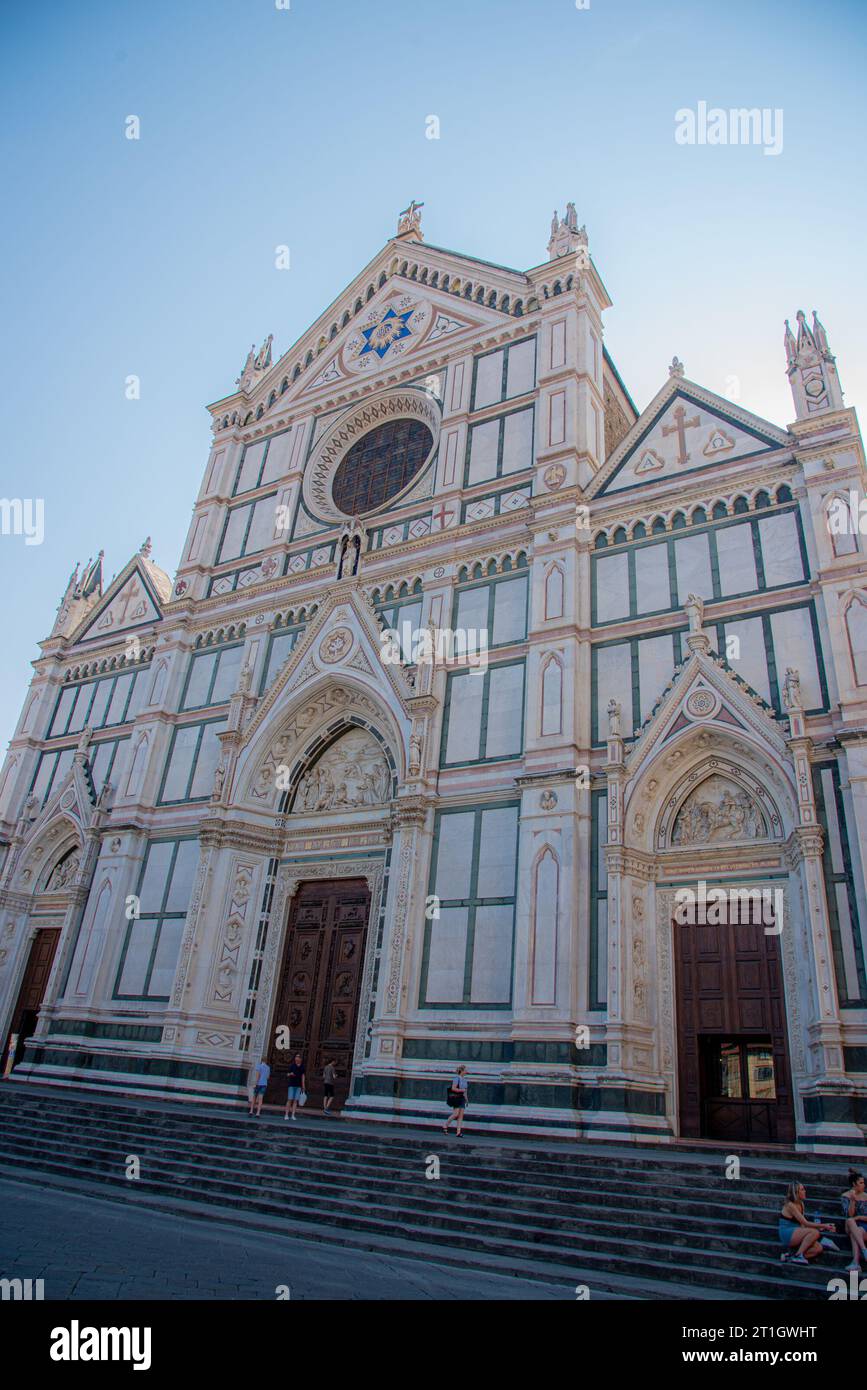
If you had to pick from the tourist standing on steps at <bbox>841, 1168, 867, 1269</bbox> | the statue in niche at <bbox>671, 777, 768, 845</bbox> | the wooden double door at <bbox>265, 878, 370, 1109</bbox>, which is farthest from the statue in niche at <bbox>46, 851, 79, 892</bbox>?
the tourist standing on steps at <bbox>841, 1168, 867, 1269</bbox>

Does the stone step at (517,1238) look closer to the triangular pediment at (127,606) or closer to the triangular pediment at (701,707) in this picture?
the triangular pediment at (701,707)

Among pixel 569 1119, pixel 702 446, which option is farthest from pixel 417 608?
pixel 569 1119

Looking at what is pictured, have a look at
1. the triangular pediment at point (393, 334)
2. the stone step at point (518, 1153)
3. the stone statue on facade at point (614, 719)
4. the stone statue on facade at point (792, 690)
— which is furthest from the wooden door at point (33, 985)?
the stone statue on facade at point (792, 690)

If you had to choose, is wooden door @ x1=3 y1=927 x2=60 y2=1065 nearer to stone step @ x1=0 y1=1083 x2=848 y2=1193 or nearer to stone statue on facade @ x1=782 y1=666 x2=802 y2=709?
stone step @ x1=0 y1=1083 x2=848 y2=1193

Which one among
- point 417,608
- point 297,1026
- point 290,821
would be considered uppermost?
point 417,608

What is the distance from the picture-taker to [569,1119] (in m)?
14.6

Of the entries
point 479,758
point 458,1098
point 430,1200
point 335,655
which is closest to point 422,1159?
point 430,1200

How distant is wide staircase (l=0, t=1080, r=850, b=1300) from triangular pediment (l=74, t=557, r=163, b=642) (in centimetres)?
1721

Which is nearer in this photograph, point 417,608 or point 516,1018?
point 516,1018

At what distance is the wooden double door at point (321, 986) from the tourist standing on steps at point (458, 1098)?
4.08m

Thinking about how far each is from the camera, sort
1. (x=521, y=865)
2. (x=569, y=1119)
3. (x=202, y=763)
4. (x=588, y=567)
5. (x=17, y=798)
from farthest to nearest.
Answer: (x=17, y=798) → (x=202, y=763) → (x=588, y=567) → (x=521, y=865) → (x=569, y=1119)

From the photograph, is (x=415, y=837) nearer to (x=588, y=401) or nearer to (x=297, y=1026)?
(x=297, y=1026)

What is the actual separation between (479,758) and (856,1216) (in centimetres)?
1143

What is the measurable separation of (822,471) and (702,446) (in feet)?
10.1
